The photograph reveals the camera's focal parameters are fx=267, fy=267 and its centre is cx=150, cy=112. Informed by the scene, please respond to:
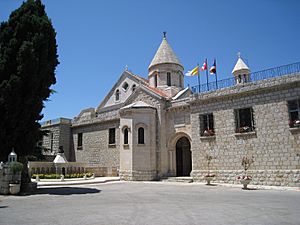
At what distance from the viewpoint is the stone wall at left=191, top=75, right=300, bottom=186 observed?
14.9 meters

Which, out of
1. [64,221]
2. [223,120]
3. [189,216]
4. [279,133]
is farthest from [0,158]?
[279,133]

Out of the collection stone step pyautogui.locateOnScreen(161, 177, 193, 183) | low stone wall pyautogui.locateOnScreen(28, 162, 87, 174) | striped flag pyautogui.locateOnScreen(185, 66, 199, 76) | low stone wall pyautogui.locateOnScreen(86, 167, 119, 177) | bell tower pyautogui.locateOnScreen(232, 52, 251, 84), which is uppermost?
bell tower pyautogui.locateOnScreen(232, 52, 251, 84)

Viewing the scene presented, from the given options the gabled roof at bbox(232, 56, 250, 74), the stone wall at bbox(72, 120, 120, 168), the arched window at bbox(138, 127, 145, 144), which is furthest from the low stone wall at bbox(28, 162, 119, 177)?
the gabled roof at bbox(232, 56, 250, 74)

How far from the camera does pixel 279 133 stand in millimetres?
15305

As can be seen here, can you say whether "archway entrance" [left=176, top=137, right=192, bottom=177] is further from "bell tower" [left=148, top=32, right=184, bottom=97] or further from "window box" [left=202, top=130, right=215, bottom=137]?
"bell tower" [left=148, top=32, right=184, bottom=97]

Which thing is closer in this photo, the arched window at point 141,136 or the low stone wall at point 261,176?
the low stone wall at point 261,176

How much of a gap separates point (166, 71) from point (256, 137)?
1260cm

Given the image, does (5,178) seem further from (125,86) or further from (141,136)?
(125,86)

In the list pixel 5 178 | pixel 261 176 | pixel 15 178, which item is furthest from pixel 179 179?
pixel 5 178

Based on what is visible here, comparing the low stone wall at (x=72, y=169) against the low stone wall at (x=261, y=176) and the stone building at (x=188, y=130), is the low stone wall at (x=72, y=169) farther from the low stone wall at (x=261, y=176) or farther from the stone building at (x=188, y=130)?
the low stone wall at (x=261, y=176)

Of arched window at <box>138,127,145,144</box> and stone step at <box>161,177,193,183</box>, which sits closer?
stone step at <box>161,177,193,183</box>

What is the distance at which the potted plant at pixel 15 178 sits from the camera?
487 inches

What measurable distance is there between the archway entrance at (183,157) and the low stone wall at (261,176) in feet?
10.9

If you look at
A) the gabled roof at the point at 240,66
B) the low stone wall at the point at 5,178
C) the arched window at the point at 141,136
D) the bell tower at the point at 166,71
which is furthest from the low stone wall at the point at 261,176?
the gabled roof at the point at 240,66
